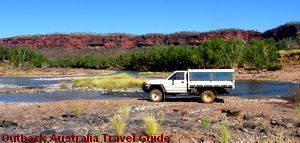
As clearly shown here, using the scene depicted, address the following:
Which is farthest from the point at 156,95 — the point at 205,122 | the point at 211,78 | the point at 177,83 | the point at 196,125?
the point at 196,125

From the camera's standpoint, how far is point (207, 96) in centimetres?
2488

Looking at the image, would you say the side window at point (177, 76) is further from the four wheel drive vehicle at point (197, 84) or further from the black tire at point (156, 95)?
the black tire at point (156, 95)

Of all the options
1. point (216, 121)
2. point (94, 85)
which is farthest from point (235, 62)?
point (216, 121)

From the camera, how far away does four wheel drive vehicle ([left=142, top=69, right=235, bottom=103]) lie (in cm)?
2470

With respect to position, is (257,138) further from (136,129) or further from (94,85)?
(94,85)

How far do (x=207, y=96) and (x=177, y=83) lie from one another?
1812 millimetres

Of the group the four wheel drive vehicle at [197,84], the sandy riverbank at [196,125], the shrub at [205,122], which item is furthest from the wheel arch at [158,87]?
the shrub at [205,122]

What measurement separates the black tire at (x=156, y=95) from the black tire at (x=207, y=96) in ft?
8.04

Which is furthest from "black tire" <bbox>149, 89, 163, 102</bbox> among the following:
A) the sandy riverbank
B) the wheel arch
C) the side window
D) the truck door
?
the sandy riverbank

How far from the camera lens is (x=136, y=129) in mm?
13570

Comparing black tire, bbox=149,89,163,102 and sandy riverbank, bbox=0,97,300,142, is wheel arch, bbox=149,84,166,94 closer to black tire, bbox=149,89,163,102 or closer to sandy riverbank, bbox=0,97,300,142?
black tire, bbox=149,89,163,102

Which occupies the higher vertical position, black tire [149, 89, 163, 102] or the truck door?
the truck door

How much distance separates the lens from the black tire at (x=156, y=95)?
2588cm

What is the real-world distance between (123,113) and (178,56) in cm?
9025
